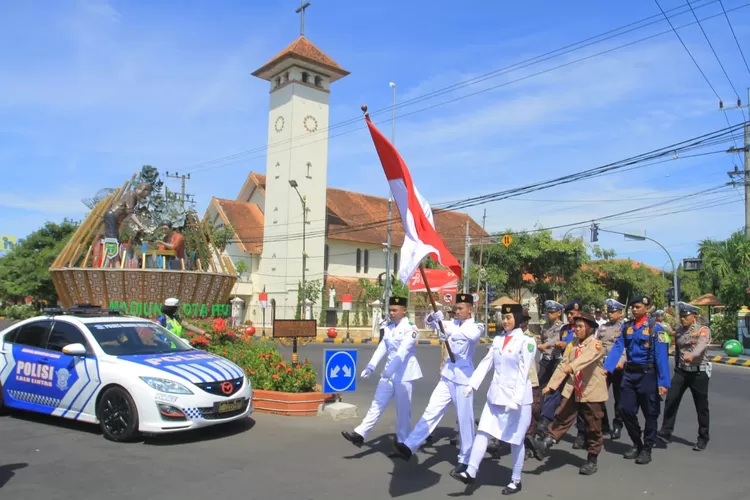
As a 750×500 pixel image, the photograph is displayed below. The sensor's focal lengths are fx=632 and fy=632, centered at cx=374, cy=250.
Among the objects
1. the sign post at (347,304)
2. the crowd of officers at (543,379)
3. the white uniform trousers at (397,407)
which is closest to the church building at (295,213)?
the sign post at (347,304)

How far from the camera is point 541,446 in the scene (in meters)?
7.04

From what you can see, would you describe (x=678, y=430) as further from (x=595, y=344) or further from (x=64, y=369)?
(x=64, y=369)

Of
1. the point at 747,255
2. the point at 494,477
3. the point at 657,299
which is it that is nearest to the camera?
the point at 494,477

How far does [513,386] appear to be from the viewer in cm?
585

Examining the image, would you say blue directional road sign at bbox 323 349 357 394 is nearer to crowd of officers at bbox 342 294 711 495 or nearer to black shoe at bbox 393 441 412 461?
crowd of officers at bbox 342 294 711 495

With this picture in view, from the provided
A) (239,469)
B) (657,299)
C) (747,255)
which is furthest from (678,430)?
(657,299)

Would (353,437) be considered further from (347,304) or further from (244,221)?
(244,221)

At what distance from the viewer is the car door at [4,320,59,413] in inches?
317

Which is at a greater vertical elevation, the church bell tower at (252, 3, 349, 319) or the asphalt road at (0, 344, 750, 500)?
the church bell tower at (252, 3, 349, 319)

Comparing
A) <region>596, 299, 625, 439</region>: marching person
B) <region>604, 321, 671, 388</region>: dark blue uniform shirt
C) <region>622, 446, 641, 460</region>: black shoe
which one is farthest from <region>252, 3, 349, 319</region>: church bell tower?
<region>622, 446, 641, 460</region>: black shoe

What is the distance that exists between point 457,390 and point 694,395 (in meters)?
3.47

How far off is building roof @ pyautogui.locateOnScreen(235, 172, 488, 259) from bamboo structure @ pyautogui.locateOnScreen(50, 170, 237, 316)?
67.3 feet

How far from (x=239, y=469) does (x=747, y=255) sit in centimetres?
2693

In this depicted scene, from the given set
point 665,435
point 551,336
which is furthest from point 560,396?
point 665,435
